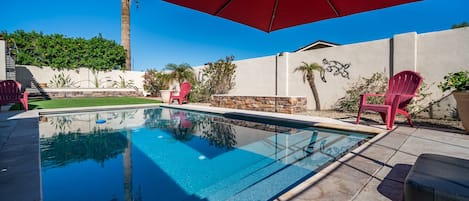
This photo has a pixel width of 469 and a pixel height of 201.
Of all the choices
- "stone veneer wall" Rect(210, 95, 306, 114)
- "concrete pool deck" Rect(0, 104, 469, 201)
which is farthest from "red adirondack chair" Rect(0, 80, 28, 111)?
"stone veneer wall" Rect(210, 95, 306, 114)

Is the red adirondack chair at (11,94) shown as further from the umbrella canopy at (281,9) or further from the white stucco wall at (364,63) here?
the umbrella canopy at (281,9)

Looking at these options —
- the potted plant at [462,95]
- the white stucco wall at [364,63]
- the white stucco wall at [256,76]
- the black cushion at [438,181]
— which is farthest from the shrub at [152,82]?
the black cushion at [438,181]

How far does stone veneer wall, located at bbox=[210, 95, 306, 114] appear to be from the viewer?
7.06 metres

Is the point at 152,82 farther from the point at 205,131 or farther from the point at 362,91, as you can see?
the point at 362,91

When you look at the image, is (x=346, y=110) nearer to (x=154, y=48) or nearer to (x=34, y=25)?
(x=34, y=25)

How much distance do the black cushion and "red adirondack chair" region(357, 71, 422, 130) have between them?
3189mm

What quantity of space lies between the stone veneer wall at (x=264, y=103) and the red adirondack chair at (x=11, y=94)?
22.0 feet

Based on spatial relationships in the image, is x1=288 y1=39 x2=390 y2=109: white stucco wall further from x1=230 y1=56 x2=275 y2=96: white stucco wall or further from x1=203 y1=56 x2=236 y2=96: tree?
x1=203 y1=56 x2=236 y2=96: tree

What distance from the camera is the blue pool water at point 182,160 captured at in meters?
2.21

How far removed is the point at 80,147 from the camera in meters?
3.74

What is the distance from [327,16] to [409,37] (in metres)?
4.98

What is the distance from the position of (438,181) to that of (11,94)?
419 inches

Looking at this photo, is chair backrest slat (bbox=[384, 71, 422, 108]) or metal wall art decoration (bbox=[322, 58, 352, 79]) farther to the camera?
metal wall art decoration (bbox=[322, 58, 352, 79])

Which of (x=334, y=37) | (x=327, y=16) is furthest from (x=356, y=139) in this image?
(x=334, y=37)
